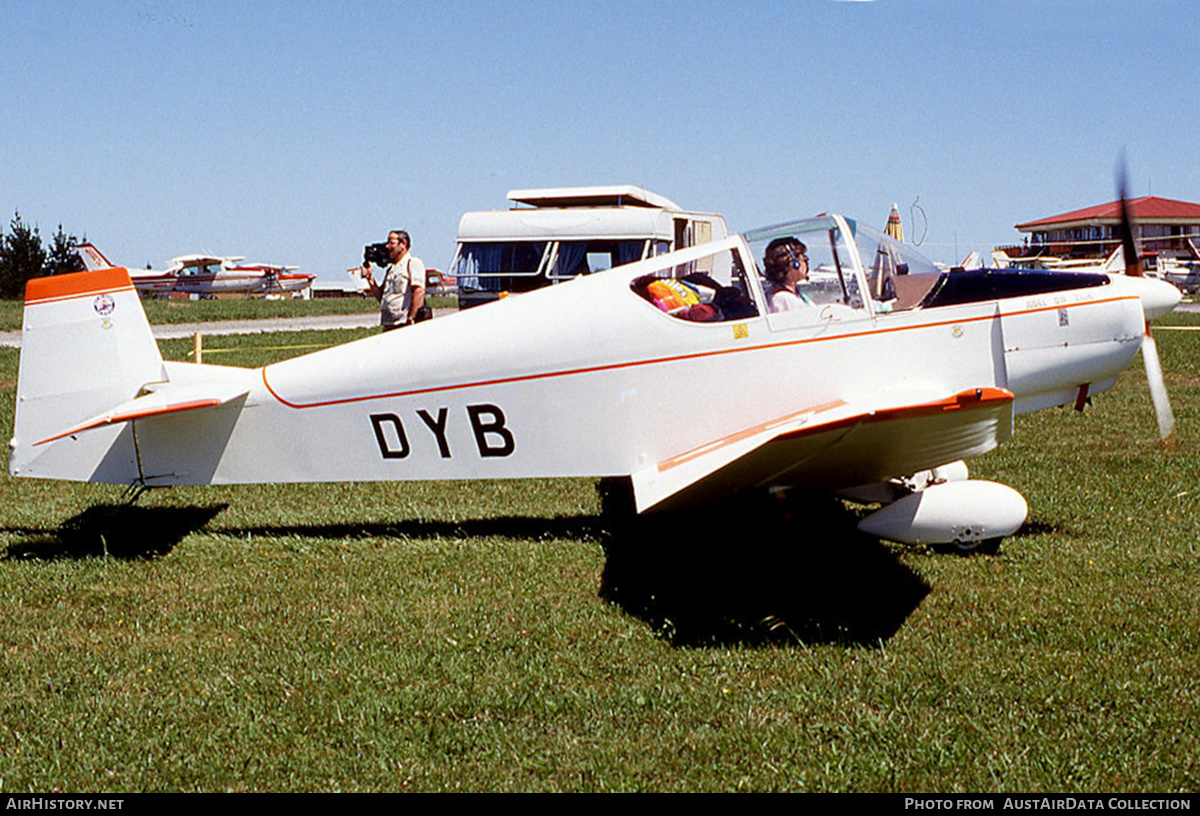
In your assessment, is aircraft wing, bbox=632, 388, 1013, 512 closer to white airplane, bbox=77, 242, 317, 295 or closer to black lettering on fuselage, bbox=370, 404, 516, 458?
black lettering on fuselage, bbox=370, 404, 516, 458

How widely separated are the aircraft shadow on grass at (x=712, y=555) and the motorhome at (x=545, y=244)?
38.7ft

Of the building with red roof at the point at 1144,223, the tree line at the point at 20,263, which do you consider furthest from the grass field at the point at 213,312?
the building with red roof at the point at 1144,223

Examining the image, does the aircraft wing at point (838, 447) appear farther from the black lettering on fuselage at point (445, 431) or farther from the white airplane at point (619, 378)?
the black lettering on fuselage at point (445, 431)

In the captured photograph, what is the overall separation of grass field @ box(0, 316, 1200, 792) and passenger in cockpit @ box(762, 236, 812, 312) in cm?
154

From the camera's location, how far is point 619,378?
6.04 m

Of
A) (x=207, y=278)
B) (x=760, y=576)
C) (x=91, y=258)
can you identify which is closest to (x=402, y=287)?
(x=91, y=258)

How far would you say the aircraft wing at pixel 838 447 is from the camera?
4680 millimetres

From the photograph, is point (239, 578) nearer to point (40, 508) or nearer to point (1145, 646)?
point (40, 508)

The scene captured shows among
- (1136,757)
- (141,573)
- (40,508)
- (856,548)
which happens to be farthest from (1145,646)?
(40,508)

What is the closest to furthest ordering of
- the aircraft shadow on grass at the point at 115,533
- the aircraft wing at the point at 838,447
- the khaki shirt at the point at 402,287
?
the aircraft wing at the point at 838,447
the aircraft shadow on grass at the point at 115,533
the khaki shirt at the point at 402,287

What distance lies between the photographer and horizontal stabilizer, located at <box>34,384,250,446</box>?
19.9 feet

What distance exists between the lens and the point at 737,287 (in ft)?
19.9

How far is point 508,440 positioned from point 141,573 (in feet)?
7.57

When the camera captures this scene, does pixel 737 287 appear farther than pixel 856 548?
No
